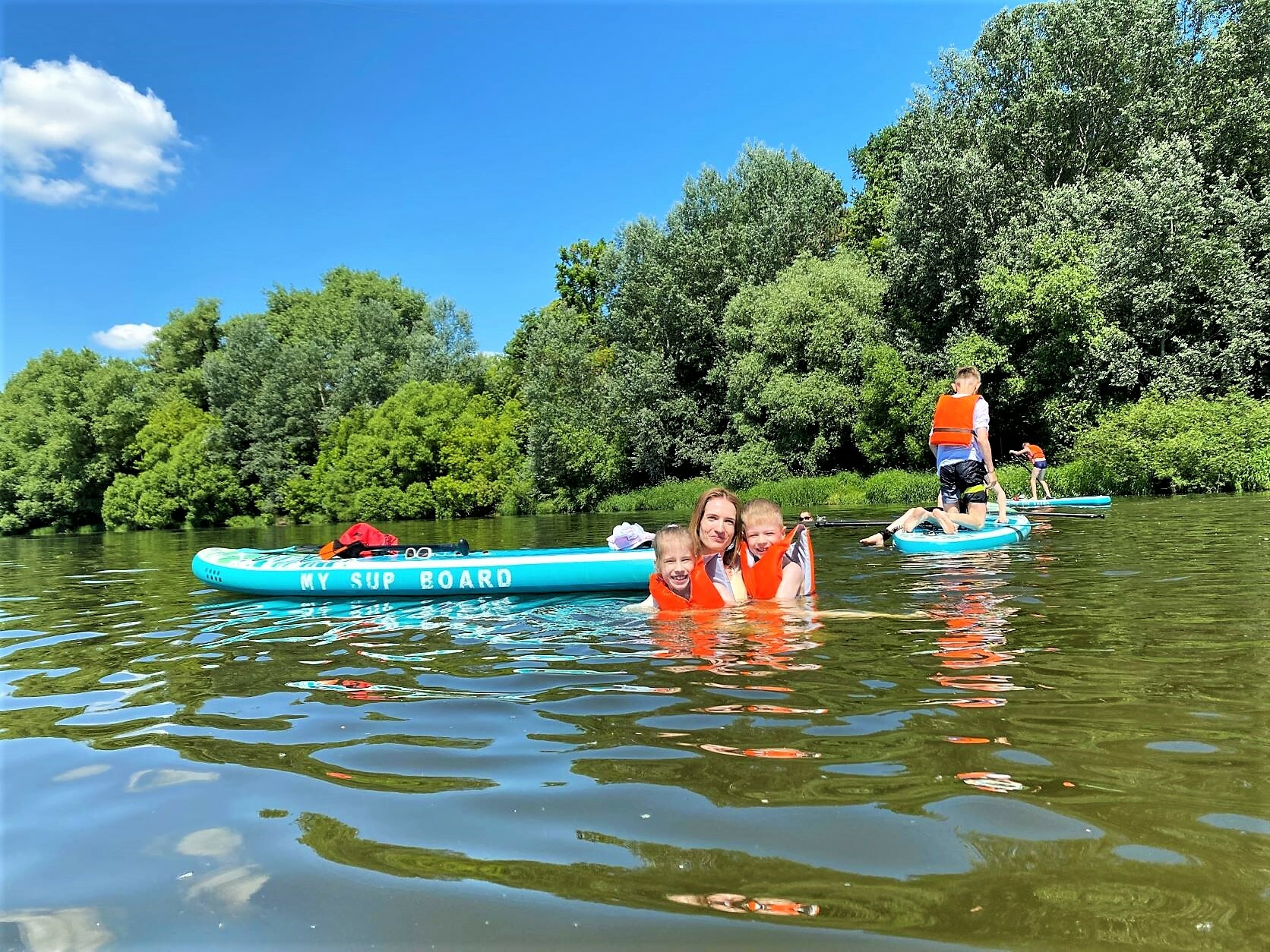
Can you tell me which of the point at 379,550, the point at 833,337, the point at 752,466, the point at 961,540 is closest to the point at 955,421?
the point at 961,540

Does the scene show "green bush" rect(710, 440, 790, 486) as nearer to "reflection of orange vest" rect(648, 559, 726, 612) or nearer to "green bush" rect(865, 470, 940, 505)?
"green bush" rect(865, 470, 940, 505)

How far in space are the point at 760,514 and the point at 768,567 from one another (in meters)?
0.45

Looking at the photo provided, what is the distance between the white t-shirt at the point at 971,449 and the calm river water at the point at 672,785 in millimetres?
3742

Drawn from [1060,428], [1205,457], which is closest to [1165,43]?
[1060,428]

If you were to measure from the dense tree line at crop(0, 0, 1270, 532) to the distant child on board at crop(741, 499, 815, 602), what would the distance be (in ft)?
57.5

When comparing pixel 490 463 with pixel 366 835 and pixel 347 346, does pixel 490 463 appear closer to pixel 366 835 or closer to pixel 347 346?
pixel 347 346

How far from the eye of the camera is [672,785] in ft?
8.39

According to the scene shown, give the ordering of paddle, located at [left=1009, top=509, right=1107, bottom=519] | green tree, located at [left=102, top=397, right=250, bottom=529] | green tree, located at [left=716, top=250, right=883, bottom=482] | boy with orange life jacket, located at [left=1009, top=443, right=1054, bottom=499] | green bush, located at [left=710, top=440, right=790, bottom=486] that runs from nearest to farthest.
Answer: paddle, located at [left=1009, top=509, right=1107, bottom=519] → boy with orange life jacket, located at [left=1009, top=443, right=1054, bottom=499] → green tree, located at [left=716, top=250, right=883, bottom=482] → green bush, located at [left=710, top=440, right=790, bottom=486] → green tree, located at [left=102, top=397, right=250, bottom=529]

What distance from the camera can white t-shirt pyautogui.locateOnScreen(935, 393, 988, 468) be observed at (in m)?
8.97

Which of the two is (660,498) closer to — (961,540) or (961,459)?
(961,459)

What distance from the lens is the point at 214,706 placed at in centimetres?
405

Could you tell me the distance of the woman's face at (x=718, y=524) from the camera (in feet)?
18.1

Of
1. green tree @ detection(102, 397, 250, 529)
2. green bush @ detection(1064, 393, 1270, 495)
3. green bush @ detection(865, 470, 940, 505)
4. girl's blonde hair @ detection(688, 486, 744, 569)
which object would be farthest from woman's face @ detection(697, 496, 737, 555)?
green tree @ detection(102, 397, 250, 529)

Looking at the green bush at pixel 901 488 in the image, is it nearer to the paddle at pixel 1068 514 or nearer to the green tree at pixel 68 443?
the paddle at pixel 1068 514
